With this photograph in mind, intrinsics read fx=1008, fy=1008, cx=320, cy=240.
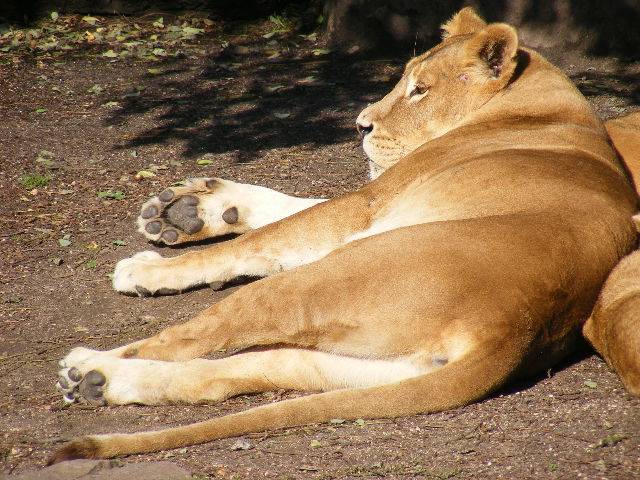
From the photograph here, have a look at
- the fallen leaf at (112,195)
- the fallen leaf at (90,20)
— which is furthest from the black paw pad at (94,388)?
the fallen leaf at (90,20)

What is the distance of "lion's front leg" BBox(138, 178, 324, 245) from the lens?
5.34 m

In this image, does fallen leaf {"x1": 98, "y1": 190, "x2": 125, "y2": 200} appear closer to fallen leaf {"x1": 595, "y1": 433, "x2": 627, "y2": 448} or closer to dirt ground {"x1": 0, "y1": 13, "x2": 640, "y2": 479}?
dirt ground {"x1": 0, "y1": 13, "x2": 640, "y2": 479}

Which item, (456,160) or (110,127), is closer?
(456,160)

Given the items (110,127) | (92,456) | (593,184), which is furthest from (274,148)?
(92,456)

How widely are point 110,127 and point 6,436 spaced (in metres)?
4.07

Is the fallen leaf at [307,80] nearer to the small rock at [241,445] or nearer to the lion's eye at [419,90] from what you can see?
the lion's eye at [419,90]

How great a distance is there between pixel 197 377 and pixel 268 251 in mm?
1034

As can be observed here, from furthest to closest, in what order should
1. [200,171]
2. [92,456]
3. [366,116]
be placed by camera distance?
[200,171] → [366,116] → [92,456]

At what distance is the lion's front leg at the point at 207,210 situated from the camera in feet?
17.5

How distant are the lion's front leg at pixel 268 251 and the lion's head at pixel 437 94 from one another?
707 mm

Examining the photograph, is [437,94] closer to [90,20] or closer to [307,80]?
[307,80]

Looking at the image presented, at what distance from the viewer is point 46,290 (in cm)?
496

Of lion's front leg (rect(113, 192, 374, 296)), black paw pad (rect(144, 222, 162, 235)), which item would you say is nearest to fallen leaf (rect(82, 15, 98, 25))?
black paw pad (rect(144, 222, 162, 235))

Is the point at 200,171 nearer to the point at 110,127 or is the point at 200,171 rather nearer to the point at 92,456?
the point at 110,127
